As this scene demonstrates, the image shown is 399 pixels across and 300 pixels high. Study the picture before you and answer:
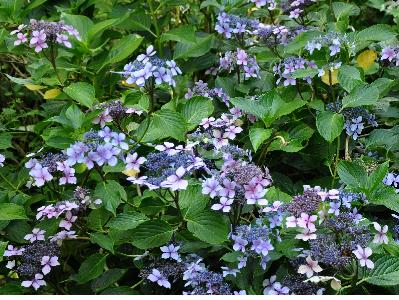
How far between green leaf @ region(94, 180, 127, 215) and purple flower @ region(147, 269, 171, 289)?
0.60ft

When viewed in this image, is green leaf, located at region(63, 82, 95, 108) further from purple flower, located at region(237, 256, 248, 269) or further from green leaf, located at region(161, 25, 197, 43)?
purple flower, located at region(237, 256, 248, 269)

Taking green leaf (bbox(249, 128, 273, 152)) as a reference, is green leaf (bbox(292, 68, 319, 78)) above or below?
above

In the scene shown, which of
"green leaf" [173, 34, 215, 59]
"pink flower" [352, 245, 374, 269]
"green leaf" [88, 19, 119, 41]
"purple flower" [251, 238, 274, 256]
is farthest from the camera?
"green leaf" [173, 34, 215, 59]

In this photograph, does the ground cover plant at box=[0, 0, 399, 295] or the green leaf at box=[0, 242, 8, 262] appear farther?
the green leaf at box=[0, 242, 8, 262]

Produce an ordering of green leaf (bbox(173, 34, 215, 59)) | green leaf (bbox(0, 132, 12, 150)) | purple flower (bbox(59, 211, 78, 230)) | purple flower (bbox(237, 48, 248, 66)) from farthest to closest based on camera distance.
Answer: green leaf (bbox(173, 34, 215, 59)) → purple flower (bbox(237, 48, 248, 66)) → green leaf (bbox(0, 132, 12, 150)) → purple flower (bbox(59, 211, 78, 230))

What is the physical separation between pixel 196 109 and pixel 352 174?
472 mm

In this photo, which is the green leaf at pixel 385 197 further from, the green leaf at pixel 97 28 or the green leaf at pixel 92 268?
the green leaf at pixel 97 28

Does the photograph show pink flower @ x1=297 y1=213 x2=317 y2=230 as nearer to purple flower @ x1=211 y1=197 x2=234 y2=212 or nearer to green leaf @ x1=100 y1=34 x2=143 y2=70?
purple flower @ x1=211 y1=197 x2=234 y2=212

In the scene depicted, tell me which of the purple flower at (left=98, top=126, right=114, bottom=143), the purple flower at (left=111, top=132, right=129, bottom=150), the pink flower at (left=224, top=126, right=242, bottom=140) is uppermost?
the purple flower at (left=98, top=126, right=114, bottom=143)

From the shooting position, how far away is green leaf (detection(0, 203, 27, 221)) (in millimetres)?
1723

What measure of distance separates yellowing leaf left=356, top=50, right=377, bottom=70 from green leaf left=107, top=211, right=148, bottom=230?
0.95m

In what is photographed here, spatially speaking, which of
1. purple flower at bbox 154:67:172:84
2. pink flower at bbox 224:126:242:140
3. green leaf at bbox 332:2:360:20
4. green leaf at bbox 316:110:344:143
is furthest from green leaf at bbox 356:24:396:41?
purple flower at bbox 154:67:172:84

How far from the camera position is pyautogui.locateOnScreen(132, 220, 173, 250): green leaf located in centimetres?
157

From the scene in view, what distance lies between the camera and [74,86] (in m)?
1.96
